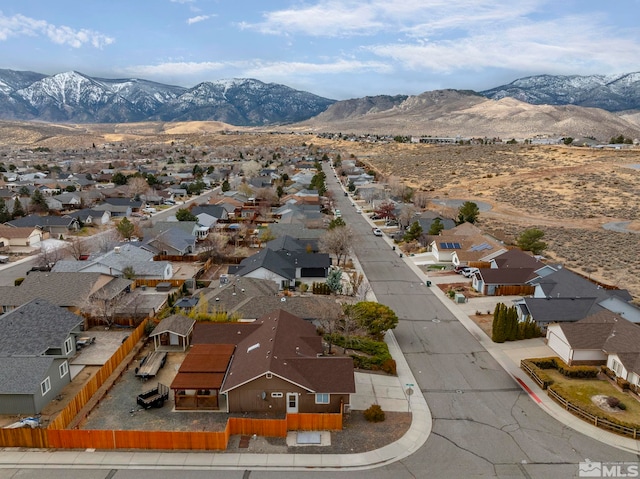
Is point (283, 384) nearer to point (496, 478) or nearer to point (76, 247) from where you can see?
point (496, 478)

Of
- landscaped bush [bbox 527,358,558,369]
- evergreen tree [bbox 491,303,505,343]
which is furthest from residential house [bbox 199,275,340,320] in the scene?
landscaped bush [bbox 527,358,558,369]

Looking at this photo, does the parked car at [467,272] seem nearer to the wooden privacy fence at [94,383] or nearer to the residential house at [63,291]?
the wooden privacy fence at [94,383]

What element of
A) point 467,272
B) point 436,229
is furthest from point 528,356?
point 436,229

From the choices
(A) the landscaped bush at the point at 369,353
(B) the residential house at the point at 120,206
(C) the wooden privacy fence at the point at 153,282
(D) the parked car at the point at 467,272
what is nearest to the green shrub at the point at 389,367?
(A) the landscaped bush at the point at 369,353

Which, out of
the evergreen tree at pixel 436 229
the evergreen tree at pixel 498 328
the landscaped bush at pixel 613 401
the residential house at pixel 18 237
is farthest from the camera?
the evergreen tree at pixel 436 229

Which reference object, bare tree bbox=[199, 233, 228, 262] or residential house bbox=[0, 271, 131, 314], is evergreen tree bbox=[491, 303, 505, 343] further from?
bare tree bbox=[199, 233, 228, 262]

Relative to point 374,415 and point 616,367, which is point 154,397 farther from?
point 616,367
